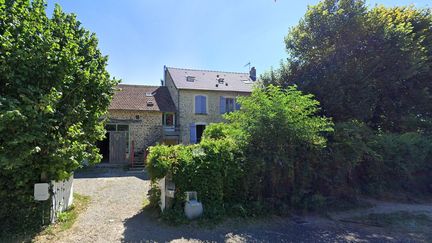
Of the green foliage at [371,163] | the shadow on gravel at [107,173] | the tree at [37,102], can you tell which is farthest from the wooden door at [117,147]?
the green foliage at [371,163]

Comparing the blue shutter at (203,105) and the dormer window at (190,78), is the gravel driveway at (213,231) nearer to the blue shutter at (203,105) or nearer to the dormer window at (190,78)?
the blue shutter at (203,105)

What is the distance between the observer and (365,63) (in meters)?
10.4

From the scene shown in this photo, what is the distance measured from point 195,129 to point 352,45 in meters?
11.0

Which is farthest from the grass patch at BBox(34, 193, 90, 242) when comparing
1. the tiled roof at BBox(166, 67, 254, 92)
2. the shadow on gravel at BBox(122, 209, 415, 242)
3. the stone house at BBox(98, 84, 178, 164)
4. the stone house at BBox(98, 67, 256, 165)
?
the tiled roof at BBox(166, 67, 254, 92)

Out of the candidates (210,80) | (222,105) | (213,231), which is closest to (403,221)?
(213,231)

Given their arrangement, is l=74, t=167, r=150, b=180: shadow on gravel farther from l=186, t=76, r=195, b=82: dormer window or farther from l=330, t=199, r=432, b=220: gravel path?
l=186, t=76, r=195, b=82: dormer window

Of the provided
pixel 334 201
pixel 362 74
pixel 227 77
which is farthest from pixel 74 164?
pixel 227 77

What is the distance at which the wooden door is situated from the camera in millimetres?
14984

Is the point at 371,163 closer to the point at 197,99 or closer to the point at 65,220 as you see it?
the point at 65,220

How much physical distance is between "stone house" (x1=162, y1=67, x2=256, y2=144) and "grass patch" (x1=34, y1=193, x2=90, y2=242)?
34.7 feet

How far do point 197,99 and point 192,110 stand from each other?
36.1 inches

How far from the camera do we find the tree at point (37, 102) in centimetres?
381

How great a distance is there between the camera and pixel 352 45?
34.3ft

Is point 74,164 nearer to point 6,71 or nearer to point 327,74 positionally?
point 6,71
